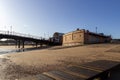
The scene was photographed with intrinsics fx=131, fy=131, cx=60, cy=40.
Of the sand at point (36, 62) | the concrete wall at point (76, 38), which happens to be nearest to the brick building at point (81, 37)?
the concrete wall at point (76, 38)

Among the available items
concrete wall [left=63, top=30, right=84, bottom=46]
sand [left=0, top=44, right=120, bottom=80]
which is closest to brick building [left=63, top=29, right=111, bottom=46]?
concrete wall [left=63, top=30, right=84, bottom=46]

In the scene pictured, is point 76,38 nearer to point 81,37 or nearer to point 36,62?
point 81,37

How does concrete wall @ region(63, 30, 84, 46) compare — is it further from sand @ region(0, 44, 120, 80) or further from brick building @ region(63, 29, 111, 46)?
sand @ region(0, 44, 120, 80)

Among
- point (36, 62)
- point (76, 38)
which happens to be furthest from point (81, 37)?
point (36, 62)

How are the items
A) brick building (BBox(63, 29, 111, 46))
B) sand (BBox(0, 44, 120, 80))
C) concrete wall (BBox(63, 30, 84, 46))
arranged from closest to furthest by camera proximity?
sand (BBox(0, 44, 120, 80)), brick building (BBox(63, 29, 111, 46)), concrete wall (BBox(63, 30, 84, 46))

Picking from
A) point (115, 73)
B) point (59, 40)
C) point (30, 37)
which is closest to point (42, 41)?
point (30, 37)

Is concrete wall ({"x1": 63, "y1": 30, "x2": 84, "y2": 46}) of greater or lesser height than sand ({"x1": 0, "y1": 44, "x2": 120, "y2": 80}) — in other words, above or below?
above

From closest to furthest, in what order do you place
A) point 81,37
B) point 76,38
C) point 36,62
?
point 36,62 < point 81,37 < point 76,38

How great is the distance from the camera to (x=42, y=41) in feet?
160

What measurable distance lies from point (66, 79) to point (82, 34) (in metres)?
33.6

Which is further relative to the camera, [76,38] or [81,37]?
[76,38]

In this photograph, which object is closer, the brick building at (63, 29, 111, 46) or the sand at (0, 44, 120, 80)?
the sand at (0, 44, 120, 80)

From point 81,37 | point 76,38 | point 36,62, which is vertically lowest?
point 36,62

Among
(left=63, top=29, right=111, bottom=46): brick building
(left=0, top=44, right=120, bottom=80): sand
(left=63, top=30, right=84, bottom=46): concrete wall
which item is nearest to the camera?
(left=0, top=44, right=120, bottom=80): sand
